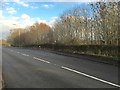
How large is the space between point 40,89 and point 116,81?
3624 mm

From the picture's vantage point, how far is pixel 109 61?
2302 cm

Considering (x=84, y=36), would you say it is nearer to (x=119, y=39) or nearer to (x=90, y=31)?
(x=90, y=31)

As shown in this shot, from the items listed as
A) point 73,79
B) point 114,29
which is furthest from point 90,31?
point 73,79

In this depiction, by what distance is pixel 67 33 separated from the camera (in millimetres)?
A: 67312

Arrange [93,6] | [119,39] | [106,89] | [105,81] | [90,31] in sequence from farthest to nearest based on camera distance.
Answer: [90,31], [93,6], [119,39], [105,81], [106,89]

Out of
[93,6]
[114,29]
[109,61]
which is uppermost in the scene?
[93,6]

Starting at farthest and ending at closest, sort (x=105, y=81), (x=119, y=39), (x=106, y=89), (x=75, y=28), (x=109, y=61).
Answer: (x=75, y=28) < (x=119, y=39) < (x=109, y=61) < (x=105, y=81) < (x=106, y=89)

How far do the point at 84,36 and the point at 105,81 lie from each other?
4639 cm

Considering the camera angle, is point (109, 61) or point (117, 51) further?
point (117, 51)

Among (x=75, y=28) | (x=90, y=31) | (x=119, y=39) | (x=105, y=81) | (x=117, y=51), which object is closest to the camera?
(x=105, y=81)

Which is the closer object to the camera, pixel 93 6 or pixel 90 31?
pixel 93 6

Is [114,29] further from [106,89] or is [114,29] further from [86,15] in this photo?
[106,89]

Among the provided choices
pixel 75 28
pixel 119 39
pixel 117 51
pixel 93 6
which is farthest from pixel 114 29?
pixel 75 28

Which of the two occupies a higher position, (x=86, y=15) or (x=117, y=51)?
(x=86, y=15)
